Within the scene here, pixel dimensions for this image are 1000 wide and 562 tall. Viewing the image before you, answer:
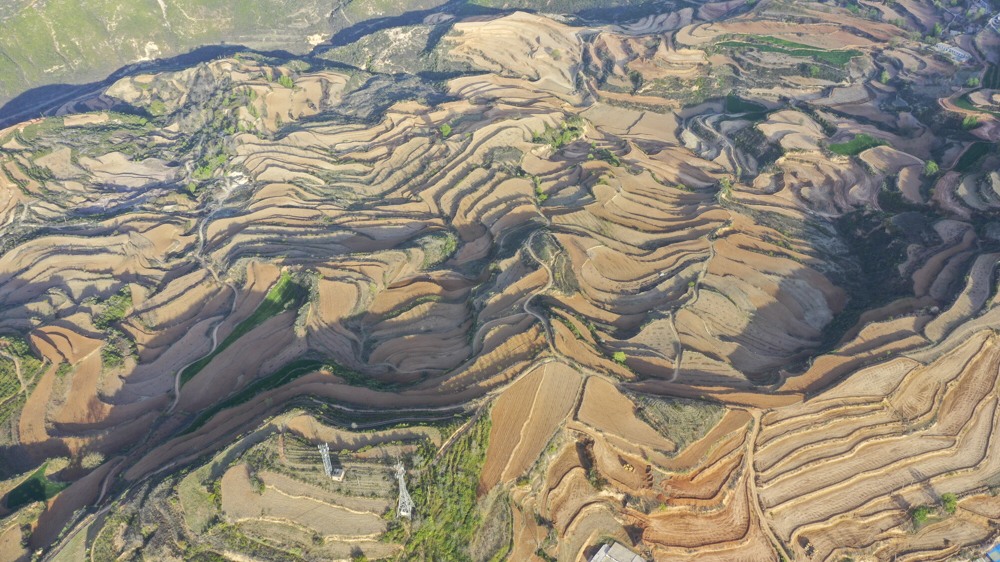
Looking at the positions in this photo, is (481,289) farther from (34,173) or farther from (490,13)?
(490,13)

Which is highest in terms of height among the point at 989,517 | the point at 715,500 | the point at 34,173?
the point at 34,173

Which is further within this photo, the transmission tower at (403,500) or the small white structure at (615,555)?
the small white structure at (615,555)

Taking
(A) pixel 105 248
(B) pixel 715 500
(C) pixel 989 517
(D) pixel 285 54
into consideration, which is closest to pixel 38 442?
(A) pixel 105 248

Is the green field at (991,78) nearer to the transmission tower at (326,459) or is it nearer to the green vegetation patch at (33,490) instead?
the transmission tower at (326,459)

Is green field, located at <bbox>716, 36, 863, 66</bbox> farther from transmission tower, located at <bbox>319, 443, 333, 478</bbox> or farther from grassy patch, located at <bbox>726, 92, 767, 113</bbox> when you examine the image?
transmission tower, located at <bbox>319, 443, 333, 478</bbox>

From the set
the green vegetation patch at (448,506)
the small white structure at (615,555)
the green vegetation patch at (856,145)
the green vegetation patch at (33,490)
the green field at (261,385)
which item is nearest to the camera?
the green vegetation patch at (448,506)

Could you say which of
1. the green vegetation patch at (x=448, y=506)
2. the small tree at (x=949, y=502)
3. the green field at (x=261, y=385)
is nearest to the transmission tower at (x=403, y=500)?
the green vegetation patch at (x=448, y=506)

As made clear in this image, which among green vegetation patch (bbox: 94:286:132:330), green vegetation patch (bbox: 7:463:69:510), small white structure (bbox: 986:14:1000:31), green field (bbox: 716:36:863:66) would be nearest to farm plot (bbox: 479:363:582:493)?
green vegetation patch (bbox: 7:463:69:510)
